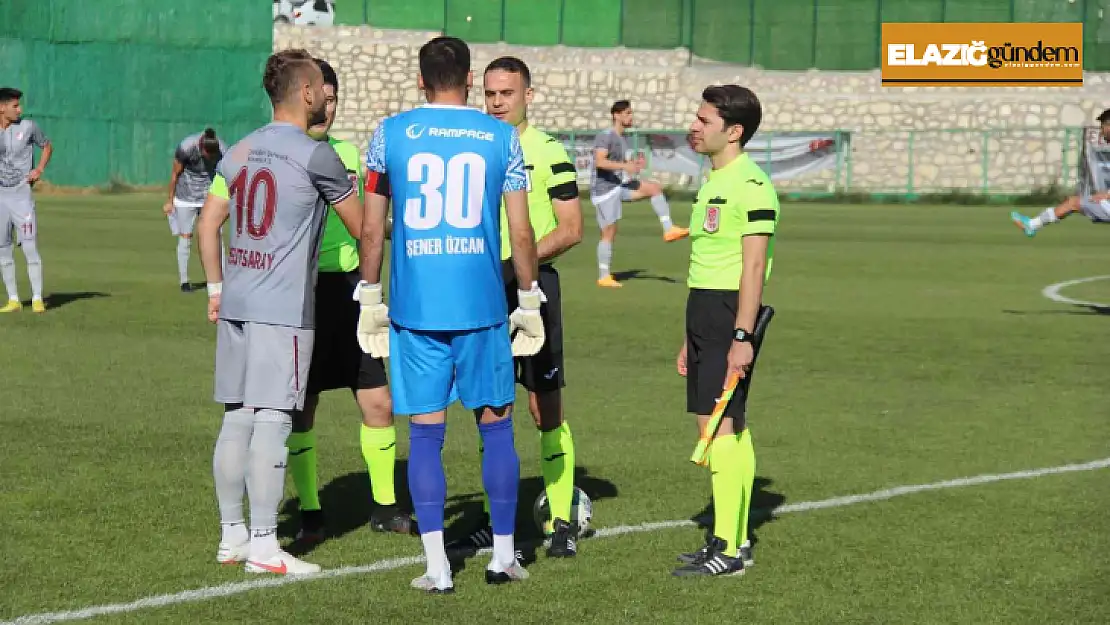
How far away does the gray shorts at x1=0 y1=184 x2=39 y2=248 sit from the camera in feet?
55.8

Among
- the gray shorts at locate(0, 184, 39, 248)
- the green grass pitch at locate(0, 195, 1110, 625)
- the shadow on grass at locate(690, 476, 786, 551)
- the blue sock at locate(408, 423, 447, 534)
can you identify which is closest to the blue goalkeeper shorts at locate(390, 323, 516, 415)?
the blue sock at locate(408, 423, 447, 534)

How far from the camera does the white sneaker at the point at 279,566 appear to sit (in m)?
6.74

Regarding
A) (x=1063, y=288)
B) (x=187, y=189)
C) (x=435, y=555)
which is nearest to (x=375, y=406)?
(x=435, y=555)

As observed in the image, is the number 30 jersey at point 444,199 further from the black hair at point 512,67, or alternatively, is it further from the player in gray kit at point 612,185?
the player in gray kit at point 612,185

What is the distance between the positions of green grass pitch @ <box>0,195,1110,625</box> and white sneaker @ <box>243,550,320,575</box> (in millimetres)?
108

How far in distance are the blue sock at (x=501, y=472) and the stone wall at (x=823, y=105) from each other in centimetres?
4138

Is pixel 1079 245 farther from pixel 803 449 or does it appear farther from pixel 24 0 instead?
pixel 24 0

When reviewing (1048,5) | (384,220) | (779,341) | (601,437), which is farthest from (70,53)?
(384,220)

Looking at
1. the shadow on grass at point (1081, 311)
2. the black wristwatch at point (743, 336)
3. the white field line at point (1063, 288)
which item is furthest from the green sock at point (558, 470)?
the white field line at point (1063, 288)

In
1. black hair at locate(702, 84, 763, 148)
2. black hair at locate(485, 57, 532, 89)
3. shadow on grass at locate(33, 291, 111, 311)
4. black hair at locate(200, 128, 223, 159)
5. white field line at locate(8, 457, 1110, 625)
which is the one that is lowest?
white field line at locate(8, 457, 1110, 625)

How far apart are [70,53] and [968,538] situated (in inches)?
1836

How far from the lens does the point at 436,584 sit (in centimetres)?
645

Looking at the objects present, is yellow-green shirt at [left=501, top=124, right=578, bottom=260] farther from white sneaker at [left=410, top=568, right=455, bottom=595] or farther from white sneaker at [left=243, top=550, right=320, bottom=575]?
white sneaker at [left=243, top=550, right=320, bottom=575]

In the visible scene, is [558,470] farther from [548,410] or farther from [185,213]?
[185,213]
